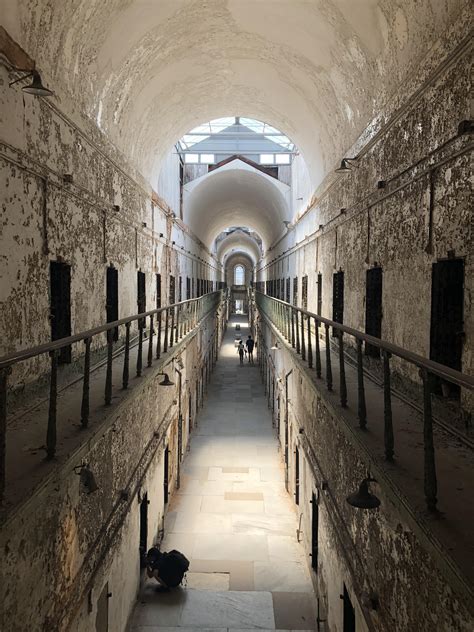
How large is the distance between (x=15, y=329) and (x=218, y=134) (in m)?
17.3

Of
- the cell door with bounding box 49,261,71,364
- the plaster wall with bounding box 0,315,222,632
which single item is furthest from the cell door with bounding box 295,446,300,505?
the cell door with bounding box 49,261,71,364

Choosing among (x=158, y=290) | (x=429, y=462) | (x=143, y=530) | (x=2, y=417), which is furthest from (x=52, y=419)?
(x=158, y=290)

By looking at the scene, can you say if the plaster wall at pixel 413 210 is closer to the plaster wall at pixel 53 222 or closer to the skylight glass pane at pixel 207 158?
the plaster wall at pixel 53 222

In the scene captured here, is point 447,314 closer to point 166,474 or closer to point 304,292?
point 166,474

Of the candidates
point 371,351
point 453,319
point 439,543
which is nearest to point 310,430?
point 371,351

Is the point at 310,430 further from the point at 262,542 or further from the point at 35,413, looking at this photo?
the point at 35,413

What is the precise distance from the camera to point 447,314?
14.9 feet

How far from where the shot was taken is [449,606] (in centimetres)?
245

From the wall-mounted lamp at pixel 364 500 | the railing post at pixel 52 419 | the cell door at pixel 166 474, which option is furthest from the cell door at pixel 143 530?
the wall-mounted lamp at pixel 364 500

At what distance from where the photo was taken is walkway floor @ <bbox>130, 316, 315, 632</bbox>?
674 cm

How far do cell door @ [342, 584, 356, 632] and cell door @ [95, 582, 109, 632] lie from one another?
2.37 metres

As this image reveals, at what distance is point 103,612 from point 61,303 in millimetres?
3479

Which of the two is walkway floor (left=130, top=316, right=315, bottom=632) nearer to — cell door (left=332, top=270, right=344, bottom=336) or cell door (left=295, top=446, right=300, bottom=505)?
cell door (left=295, top=446, right=300, bottom=505)

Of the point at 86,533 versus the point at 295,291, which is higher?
the point at 295,291
